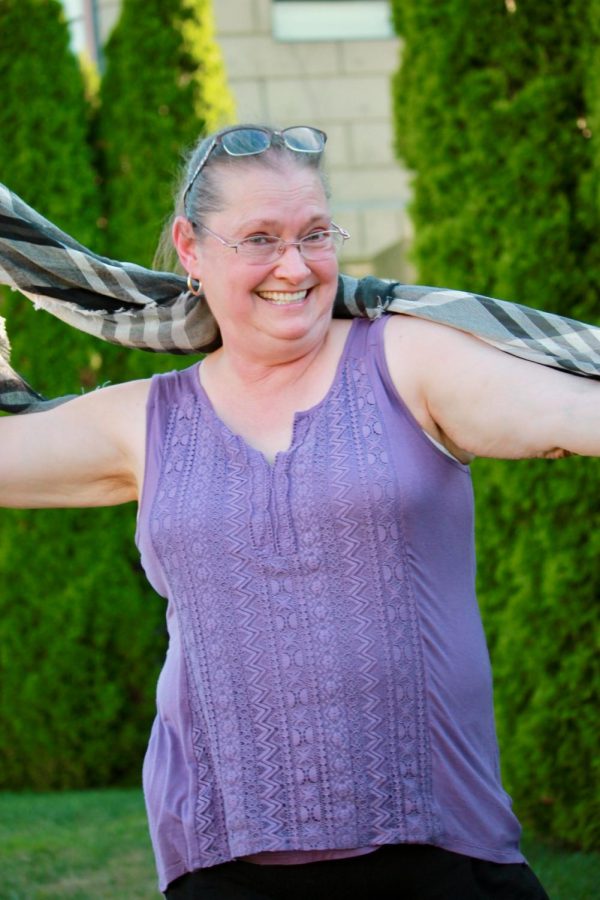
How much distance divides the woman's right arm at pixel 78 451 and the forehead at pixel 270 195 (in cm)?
47

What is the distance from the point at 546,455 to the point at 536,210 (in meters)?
2.10

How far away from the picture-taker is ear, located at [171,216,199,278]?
261 cm

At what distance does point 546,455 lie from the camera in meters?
2.22

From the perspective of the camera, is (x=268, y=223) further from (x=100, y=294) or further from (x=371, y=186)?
(x=371, y=186)

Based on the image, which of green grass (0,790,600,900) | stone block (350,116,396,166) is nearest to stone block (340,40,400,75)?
stone block (350,116,396,166)

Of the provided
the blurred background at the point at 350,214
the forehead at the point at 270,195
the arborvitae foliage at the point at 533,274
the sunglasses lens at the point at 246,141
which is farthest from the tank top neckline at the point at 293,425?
the arborvitae foliage at the point at 533,274

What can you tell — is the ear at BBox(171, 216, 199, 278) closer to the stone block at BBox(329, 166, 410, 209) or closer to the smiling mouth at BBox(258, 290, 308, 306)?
the smiling mouth at BBox(258, 290, 308, 306)

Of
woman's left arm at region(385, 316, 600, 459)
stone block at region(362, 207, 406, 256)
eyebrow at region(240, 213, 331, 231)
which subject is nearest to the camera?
woman's left arm at region(385, 316, 600, 459)

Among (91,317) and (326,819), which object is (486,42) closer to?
(91,317)

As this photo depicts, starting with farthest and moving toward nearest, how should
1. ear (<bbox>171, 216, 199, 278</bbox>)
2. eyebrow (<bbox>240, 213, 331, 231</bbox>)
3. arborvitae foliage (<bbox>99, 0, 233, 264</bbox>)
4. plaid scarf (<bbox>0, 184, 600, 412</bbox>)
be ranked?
Answer: arborvitae foliage (<bbox>99, 0, 233, 264</bbox>), plaid scarf (<bbox>0, 184, 600, 412</bbox>), ear (<bbox>171, 216, 199, 278</bbox>), eyebrow (<bbox>240, 213, 331, 231</bbox>)

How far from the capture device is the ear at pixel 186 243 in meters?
2.61

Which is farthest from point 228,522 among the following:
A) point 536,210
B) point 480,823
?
point 536,210

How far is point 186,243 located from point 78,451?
50 centimetres

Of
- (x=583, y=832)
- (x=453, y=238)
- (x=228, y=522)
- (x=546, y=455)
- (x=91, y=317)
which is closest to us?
Answer: (x=546, y=455)
